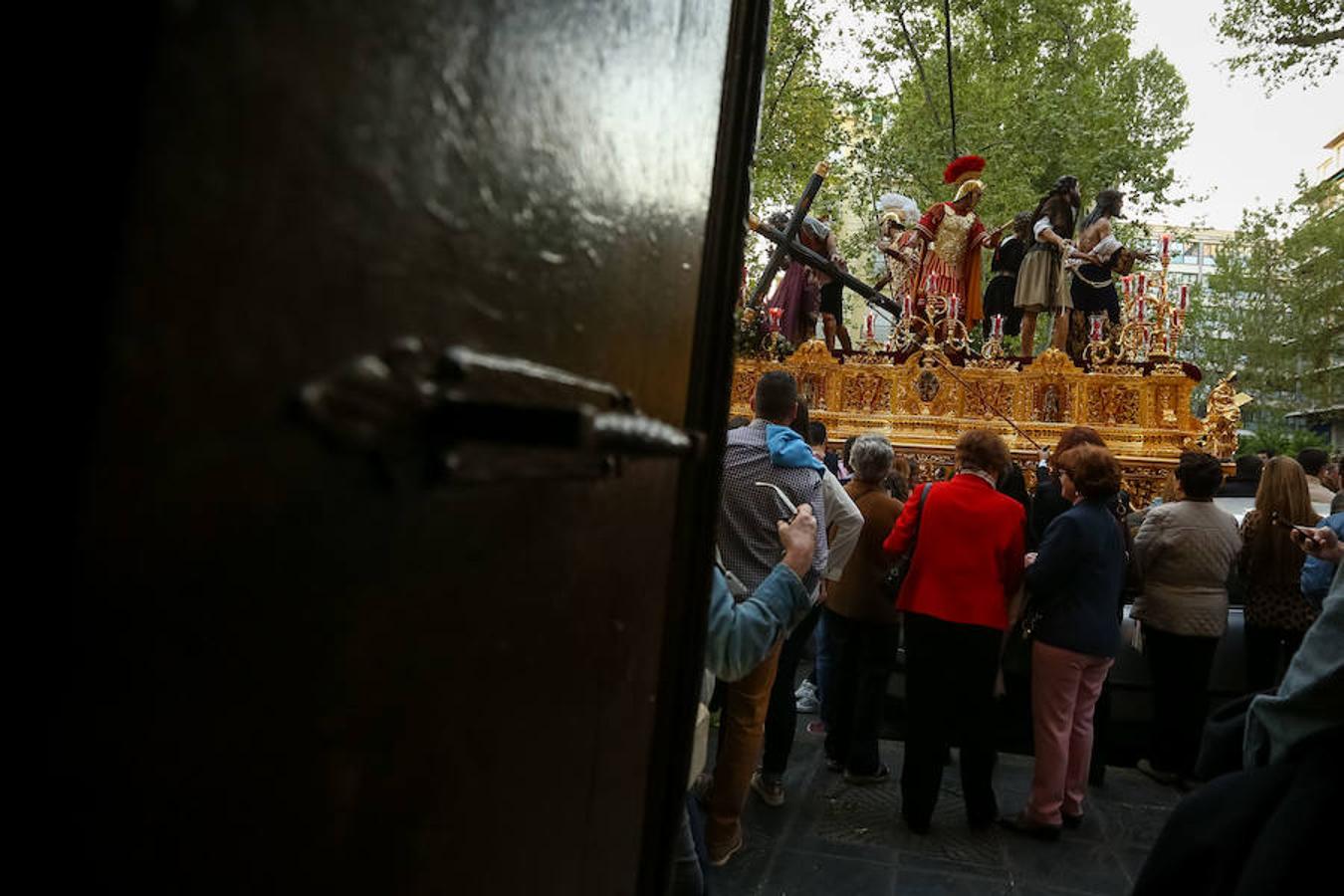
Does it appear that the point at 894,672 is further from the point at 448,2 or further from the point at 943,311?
the point at 943,311

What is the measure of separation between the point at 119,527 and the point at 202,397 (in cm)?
6

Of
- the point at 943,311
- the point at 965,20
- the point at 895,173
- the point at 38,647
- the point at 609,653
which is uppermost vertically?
the point at 965,20

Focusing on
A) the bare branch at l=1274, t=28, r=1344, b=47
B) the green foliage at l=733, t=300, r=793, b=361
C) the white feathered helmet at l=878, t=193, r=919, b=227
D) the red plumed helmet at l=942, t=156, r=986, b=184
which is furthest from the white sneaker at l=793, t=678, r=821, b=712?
the bare branch at l=1274, t=28, r=1344, b=47

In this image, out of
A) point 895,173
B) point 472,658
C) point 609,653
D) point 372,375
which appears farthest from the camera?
point 895,173

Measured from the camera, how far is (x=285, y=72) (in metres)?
0.37

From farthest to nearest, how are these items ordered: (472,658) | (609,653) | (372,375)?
(609,653), (472,658), (372,375)

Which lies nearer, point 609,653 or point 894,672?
point 609,653

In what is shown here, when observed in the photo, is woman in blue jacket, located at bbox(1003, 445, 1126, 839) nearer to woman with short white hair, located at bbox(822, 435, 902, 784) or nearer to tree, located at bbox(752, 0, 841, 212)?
woman with short white hair, located at bbox(822, 435, 902, 784)

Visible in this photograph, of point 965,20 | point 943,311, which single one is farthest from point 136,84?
point 965,20

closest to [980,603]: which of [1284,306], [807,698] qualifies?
[807,698]

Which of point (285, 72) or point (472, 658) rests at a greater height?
point (285, 72)

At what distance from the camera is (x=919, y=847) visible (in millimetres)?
3717

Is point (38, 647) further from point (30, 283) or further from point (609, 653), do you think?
point (609, 653)

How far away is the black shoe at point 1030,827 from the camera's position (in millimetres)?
3865
